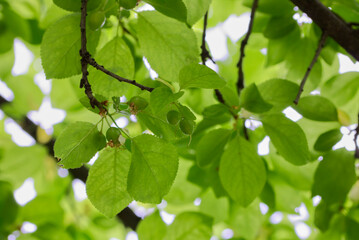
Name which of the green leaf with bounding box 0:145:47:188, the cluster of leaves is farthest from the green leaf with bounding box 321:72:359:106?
the green leaf with bounding box 0:145:47:188

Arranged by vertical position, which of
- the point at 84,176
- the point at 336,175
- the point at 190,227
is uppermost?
the point at 336,175

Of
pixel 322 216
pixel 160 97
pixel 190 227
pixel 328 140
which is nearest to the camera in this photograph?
pixel 160 97

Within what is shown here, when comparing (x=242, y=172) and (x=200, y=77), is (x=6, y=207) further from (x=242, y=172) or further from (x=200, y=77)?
(x=200, y=77)

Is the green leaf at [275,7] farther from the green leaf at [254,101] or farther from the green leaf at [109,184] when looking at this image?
the green leaf at [109,184]

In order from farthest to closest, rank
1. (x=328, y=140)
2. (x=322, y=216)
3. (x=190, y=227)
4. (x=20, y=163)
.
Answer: (x=20, y=163) → (x=190, y=227) → (x=322, y=216) → (x=328, y=140)

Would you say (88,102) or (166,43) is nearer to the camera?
(88,102)

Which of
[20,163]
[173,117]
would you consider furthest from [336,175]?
[20,163]

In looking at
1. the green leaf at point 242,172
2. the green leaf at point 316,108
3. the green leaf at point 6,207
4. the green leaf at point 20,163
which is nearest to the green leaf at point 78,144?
the green leaf at point 242,172
